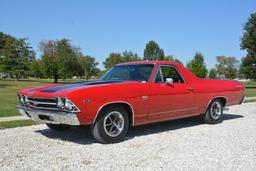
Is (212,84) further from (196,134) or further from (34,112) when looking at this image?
(34,112)

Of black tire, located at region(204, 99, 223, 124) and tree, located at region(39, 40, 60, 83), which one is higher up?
tree, located at region(39, 40, 60, 83)

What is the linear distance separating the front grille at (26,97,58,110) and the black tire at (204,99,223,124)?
176 inches

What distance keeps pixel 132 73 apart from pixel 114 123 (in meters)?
1.47

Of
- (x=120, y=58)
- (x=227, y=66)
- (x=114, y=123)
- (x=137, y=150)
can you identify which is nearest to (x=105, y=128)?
(x=114, y=123)

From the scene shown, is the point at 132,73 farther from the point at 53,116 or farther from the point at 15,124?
the point at 15,124

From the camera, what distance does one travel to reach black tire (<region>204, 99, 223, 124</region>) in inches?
349

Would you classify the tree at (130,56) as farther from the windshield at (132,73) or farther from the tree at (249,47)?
the windshield at (132,73)

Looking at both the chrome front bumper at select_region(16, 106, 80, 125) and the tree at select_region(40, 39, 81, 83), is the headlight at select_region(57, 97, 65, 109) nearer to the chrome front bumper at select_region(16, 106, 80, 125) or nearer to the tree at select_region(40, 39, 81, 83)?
the chrome front bumper at select_region(16, 106, 80, 125)

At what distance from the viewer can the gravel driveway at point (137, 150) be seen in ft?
16.1

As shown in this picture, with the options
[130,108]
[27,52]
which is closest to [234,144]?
[130,108]

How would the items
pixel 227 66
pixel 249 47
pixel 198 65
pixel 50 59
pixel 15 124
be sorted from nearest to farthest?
pixel 15 124
pixel 249 47
pixel 198 65
pixel 50 59
pixel 227 66

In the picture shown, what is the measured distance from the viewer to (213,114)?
909cm

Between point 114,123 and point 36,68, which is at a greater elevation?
point 36,68

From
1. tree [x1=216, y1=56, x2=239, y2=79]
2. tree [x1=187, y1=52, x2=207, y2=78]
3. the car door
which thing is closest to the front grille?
the car door
